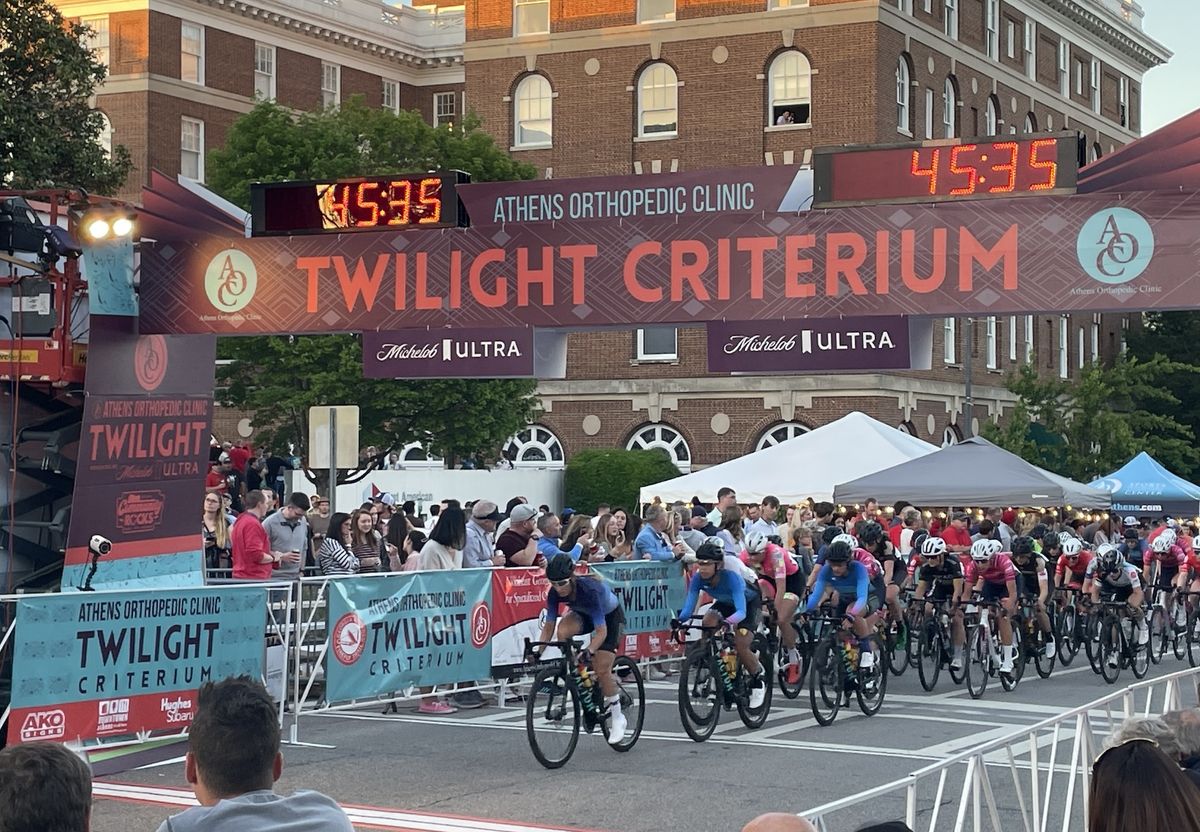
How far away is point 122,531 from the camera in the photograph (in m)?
16.3

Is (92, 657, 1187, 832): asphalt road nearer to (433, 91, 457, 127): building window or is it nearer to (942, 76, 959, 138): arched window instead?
(942, 76, 959, 138): arched window

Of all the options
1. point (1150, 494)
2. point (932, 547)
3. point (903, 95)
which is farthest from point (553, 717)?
point (903, 95)

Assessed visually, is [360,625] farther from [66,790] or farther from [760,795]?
[66,790]

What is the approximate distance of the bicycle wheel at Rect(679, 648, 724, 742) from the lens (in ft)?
50.6

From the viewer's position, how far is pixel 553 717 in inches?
555

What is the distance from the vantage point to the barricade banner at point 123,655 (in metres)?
12.4

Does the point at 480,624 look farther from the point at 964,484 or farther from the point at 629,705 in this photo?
A: the point at 964,484

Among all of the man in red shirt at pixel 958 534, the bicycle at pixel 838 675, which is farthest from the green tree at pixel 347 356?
the bicycle at pixel 838 675

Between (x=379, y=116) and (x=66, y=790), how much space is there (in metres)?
41.9

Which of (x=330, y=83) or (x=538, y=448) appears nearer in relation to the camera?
(x=538, y=448)

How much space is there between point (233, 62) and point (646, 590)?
141ft

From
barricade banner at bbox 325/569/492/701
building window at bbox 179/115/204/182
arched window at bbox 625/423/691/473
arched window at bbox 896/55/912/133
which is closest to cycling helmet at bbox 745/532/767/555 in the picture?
barricade banner at bbox 325/569/492/701

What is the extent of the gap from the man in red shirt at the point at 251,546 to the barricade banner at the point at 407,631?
5.72 feet

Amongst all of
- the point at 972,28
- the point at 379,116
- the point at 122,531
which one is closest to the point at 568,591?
the point at 122,531
